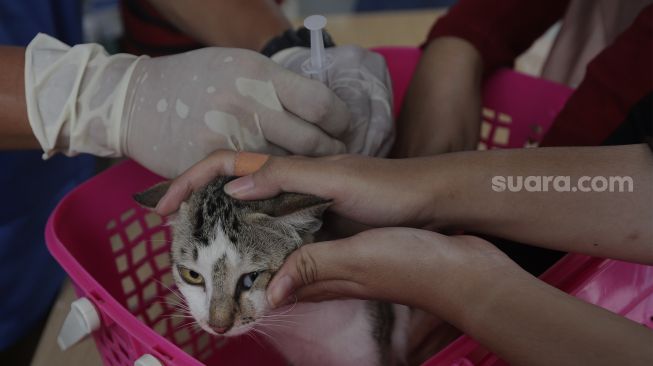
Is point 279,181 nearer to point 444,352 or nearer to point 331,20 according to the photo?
point 444,352

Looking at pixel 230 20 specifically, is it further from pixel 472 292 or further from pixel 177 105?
pixel 472 292

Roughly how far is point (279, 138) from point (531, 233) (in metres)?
0.34

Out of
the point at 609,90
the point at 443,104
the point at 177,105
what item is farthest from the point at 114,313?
the point at 609,90

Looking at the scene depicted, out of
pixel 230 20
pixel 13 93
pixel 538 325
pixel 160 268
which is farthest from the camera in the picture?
pixel 230 20

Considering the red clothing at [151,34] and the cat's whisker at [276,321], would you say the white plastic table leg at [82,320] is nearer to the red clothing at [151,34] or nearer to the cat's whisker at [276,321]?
the cat's whisker at [276,321]

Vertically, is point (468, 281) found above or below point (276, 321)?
above

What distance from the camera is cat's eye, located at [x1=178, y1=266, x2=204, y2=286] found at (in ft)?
2.39

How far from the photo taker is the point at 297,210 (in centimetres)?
63

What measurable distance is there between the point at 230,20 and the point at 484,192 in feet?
2.07

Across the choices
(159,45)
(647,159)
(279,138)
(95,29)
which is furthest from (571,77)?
(95,29)

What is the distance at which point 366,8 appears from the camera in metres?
2.15

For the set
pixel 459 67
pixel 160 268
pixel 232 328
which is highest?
pixel 459 67

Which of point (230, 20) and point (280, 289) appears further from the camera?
point (230, 20)

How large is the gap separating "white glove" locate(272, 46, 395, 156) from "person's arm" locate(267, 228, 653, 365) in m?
0.25
